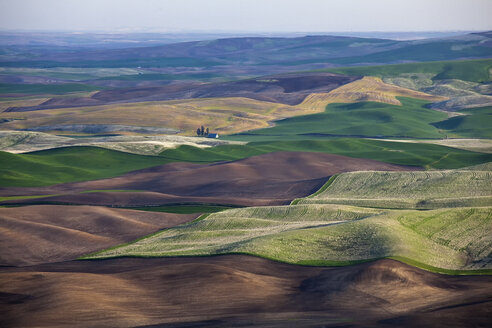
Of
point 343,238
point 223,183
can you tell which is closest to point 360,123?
point 223,183

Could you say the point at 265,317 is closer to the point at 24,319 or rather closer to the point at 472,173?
the point at 24,319

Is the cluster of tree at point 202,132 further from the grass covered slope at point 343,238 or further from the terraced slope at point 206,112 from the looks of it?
the grass covered slope at point 343,238

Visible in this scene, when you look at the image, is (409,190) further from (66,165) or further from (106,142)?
(106,142)

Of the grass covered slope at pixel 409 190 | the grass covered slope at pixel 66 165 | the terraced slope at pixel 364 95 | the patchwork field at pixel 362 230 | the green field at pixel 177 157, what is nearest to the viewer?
the patchwork field at pixel 362 230

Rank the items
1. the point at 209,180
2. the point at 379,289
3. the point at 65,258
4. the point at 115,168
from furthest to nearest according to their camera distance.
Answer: the point at 115,168, the point at 209,180, the point at 65,258, the point at 379,289

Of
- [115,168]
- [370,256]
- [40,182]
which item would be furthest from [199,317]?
[115,168]

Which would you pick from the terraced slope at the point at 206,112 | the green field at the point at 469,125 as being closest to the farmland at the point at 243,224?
the green field at the point at 469,125
